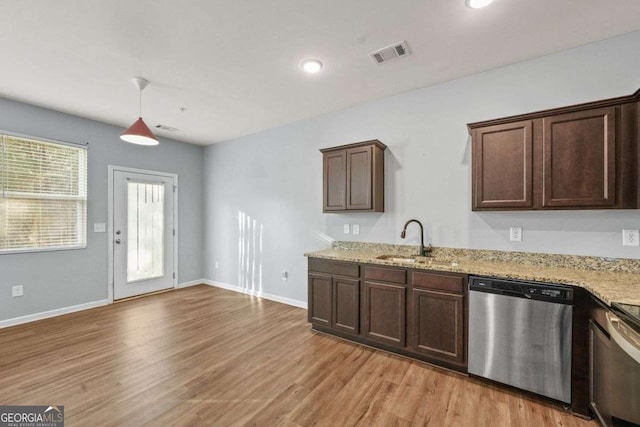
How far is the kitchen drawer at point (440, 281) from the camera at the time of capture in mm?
2420

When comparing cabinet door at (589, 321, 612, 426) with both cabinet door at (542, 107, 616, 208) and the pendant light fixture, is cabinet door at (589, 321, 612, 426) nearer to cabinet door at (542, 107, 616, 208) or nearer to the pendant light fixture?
cabinet door at (542, 107, 616, 208)

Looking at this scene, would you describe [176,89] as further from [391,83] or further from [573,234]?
[573,234]

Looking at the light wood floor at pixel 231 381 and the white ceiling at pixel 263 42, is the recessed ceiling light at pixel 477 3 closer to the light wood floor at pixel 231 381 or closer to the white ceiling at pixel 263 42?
the white ceiling at pixel 263 42

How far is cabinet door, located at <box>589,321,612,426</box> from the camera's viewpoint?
5.49ft

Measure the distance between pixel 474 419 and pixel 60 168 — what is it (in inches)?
219

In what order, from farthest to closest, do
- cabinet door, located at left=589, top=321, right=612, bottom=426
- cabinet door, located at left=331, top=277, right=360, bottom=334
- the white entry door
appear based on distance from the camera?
the white entry door → cabinet door, located at left=331, top=277, right=360, bottom=334 → cabinet door, located at left=589, top=321, right=612, bottom=426

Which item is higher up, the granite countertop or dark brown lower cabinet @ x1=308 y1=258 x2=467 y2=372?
the granite countertop

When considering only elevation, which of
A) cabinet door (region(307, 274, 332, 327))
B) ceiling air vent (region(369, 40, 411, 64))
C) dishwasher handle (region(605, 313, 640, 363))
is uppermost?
ceiling air vent (region(369, 40, 411, 64))

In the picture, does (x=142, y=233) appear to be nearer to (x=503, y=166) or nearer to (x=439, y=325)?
(x=439, y=325)

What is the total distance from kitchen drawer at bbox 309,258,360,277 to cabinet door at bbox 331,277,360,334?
77 mm

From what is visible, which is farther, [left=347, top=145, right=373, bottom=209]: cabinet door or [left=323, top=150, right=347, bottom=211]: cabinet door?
[left=323, top=150, right=347, bottom=211]: cabinet door

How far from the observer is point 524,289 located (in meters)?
2.12

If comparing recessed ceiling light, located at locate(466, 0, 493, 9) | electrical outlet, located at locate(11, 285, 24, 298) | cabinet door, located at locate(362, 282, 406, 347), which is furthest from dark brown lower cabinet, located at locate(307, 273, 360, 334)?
electrical outlet, located at locate(11, 285, 24, 298)

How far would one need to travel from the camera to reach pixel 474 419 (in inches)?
75.5
